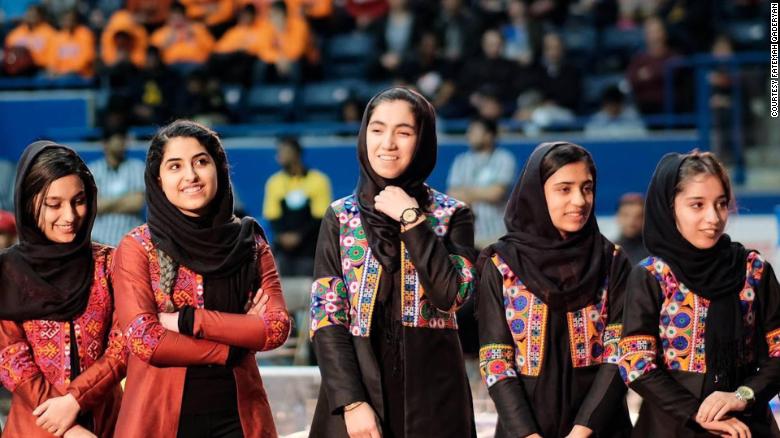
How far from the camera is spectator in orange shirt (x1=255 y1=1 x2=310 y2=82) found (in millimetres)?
12180

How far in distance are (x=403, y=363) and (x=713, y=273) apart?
962 mm

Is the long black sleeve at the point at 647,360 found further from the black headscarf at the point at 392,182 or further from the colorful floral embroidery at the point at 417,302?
the black headscarf at the point at 392,182

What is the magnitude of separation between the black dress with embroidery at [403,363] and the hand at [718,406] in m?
0.67

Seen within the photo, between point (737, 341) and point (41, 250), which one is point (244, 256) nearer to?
point (41, 250)

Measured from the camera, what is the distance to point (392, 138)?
3822 millimetres

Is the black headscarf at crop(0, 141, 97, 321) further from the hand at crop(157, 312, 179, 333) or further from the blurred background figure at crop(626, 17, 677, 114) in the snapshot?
the blurred background figure at crop(626, 17, 677, 114)

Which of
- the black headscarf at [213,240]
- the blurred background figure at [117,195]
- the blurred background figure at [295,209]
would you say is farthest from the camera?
the blurred background figure at [117,195]

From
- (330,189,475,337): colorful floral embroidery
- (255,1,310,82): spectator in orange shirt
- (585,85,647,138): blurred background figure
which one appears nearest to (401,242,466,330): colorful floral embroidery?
(330,189,475,337): colorful floral embroidery

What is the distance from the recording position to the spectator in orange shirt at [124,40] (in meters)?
12.6

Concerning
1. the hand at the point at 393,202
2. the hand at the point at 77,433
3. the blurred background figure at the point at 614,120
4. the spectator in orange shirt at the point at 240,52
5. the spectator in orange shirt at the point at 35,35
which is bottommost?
the hand at the point at 77,433

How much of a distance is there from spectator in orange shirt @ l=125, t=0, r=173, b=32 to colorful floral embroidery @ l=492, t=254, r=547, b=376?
394 inches

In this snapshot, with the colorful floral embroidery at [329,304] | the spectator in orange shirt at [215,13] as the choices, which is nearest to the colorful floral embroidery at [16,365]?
the colorful floral embroidery at [329,304]

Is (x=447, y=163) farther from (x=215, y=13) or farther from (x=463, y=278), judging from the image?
(x=463, y=278)

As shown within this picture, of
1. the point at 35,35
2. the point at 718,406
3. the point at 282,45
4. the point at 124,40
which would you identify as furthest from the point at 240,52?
the point at 718,406
